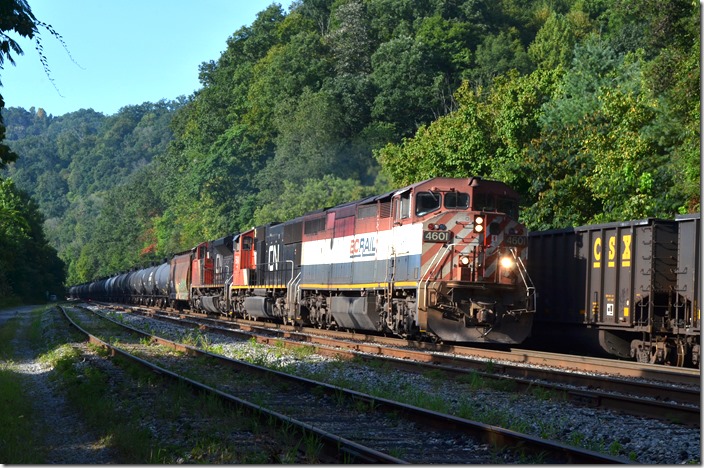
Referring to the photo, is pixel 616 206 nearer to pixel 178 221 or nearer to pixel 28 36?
pixel 28 36

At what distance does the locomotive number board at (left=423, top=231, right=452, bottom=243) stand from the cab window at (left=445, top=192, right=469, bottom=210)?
2.49ft

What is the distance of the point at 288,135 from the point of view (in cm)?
8069

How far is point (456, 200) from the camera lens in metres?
20.9

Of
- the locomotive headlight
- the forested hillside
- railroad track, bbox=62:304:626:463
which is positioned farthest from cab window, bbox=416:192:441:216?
the forested hillside

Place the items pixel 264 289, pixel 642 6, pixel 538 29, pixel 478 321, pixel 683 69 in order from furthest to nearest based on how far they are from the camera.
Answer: pixel 538 29 < pixel 264 289 < pixel 642 6 < pixel 683 69 < pixel 478 321

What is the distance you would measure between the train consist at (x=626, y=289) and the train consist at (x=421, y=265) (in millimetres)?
1795

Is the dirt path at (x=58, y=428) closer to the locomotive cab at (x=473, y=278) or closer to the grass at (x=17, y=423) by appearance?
the grass at (x=17, y=423)

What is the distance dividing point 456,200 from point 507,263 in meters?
1.98

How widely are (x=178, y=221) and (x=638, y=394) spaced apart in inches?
3958

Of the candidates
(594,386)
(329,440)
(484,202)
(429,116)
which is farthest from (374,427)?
(429,116)

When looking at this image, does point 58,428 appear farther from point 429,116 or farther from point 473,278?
point 429,116

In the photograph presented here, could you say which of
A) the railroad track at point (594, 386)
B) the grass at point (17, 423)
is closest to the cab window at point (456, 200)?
the railroad track at point (594, 386)

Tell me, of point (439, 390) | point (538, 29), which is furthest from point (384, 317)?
→ point (538, 29)

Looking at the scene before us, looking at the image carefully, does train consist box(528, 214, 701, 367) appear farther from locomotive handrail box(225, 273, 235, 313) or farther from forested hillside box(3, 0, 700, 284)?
locomotive handrail box(225, 273, 235, 313)
